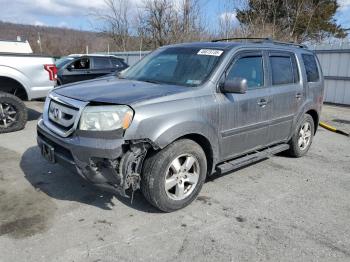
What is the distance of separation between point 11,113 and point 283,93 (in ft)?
17.3

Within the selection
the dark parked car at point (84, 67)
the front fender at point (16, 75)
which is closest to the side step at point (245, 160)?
the front fender at point (16, 75)


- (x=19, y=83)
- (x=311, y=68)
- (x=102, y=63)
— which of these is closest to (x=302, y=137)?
(x=311, y=68)

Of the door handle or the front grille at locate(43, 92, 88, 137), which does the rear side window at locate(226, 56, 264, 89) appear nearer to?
the door handle

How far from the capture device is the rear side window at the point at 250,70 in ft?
14.7

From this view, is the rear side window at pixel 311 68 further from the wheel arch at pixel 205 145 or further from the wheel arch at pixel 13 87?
the wheel arch at pixel 13 87

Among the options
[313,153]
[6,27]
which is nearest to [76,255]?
[313,153]

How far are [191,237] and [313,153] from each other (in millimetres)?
3907

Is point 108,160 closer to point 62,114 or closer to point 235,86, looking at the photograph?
point 62,114

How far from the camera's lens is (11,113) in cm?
736

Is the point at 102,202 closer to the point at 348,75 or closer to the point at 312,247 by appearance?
the point at 312,247

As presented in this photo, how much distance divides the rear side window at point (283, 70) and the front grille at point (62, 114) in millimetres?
2764

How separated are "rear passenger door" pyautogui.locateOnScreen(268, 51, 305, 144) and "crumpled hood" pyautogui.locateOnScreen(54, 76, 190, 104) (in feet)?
5.39

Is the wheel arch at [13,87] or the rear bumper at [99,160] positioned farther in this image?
the wheel arch at [13,87]

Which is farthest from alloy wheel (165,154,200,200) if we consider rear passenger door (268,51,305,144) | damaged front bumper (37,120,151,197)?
rear passenger door (268,51,305,144)
